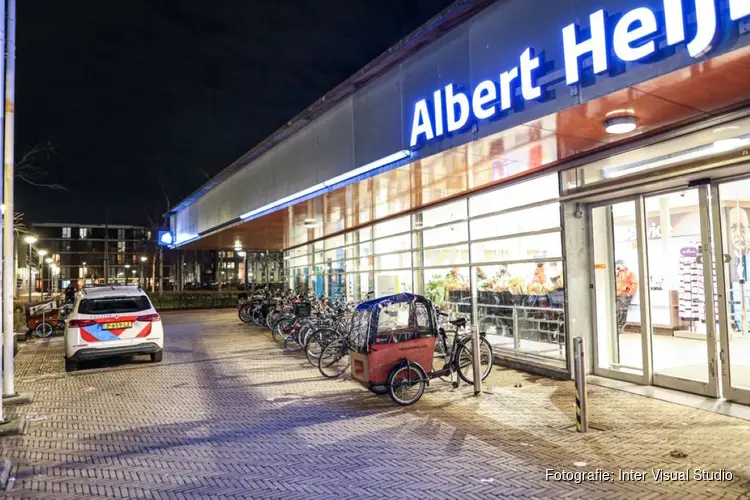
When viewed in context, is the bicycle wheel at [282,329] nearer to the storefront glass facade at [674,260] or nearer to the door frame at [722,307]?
the storefront glass facade at [674,260]

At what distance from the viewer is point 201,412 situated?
23.3 feet

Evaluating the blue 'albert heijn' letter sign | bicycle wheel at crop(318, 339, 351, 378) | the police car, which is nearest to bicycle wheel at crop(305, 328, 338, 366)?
bicycle wheel at crop(318, 339, 351, 378)

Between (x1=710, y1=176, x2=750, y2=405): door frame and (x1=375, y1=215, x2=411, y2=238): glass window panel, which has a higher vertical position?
(x1=375, y1=215, x2=411, y2=238): glass window panel

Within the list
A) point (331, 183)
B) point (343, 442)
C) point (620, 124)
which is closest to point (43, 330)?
point (331, 183)

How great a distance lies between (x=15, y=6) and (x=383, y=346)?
7.15 metres

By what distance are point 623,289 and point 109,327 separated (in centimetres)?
915

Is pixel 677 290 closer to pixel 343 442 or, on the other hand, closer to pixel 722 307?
pixel 722 307

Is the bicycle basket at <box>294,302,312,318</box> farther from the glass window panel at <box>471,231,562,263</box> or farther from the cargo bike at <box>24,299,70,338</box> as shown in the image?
the cargo bike at <box>24,299,70,338</box>

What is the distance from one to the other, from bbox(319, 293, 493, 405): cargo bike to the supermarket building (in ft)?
6.67

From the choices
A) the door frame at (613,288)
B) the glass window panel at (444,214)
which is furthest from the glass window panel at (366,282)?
the door frame at (613,288)

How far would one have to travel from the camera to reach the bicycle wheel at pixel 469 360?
26.8ft

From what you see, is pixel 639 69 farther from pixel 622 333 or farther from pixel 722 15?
pixel 622 333

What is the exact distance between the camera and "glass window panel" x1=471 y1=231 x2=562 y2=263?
9110 millimetres

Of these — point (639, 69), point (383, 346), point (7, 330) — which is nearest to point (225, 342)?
point (7, 330)
